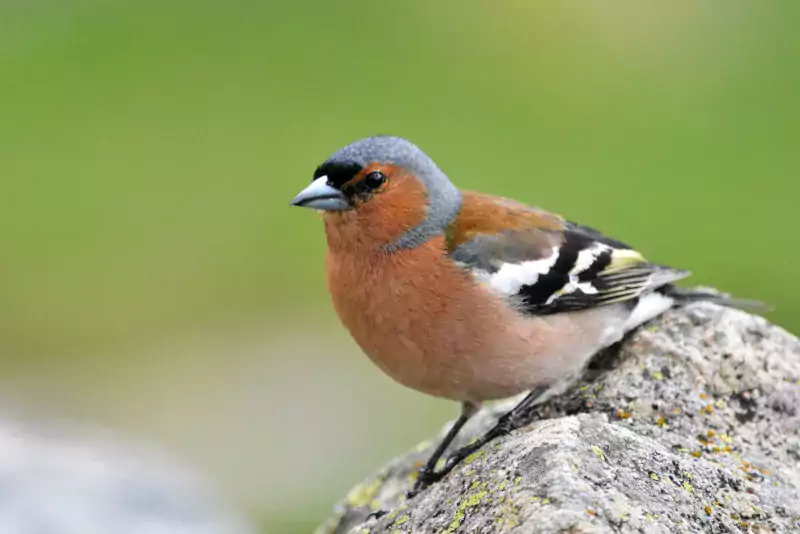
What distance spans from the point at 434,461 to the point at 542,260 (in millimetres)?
1172

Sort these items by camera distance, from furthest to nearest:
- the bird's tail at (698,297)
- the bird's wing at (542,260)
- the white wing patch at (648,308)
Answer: the bird's tail at (698,297)
the white wing patch at (648,308)
the bird's wing at (542,260)

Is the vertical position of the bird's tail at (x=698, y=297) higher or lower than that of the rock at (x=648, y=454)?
higher

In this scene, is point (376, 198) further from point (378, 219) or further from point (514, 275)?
point (514, 275)

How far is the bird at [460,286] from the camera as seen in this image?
4352mm

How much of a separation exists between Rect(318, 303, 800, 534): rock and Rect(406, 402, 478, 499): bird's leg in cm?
22

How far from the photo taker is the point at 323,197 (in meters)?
4.62

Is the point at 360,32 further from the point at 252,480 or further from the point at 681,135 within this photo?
the point at 252,480

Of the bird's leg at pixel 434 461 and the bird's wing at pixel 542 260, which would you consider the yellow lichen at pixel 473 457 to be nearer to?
the bird's leg at pixel 434 461

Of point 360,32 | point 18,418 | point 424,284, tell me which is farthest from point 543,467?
point 360,32

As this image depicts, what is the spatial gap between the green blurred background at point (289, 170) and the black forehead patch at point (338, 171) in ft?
14.7

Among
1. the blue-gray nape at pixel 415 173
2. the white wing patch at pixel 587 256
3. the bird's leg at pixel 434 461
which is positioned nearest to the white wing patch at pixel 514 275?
the white wing patch at pixel 587 256

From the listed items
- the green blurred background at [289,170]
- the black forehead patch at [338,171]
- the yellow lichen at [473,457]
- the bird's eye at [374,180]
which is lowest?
the yellow lichen at [473,457]

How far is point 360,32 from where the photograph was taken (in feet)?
54.7

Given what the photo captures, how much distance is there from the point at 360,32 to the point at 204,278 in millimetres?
6495
